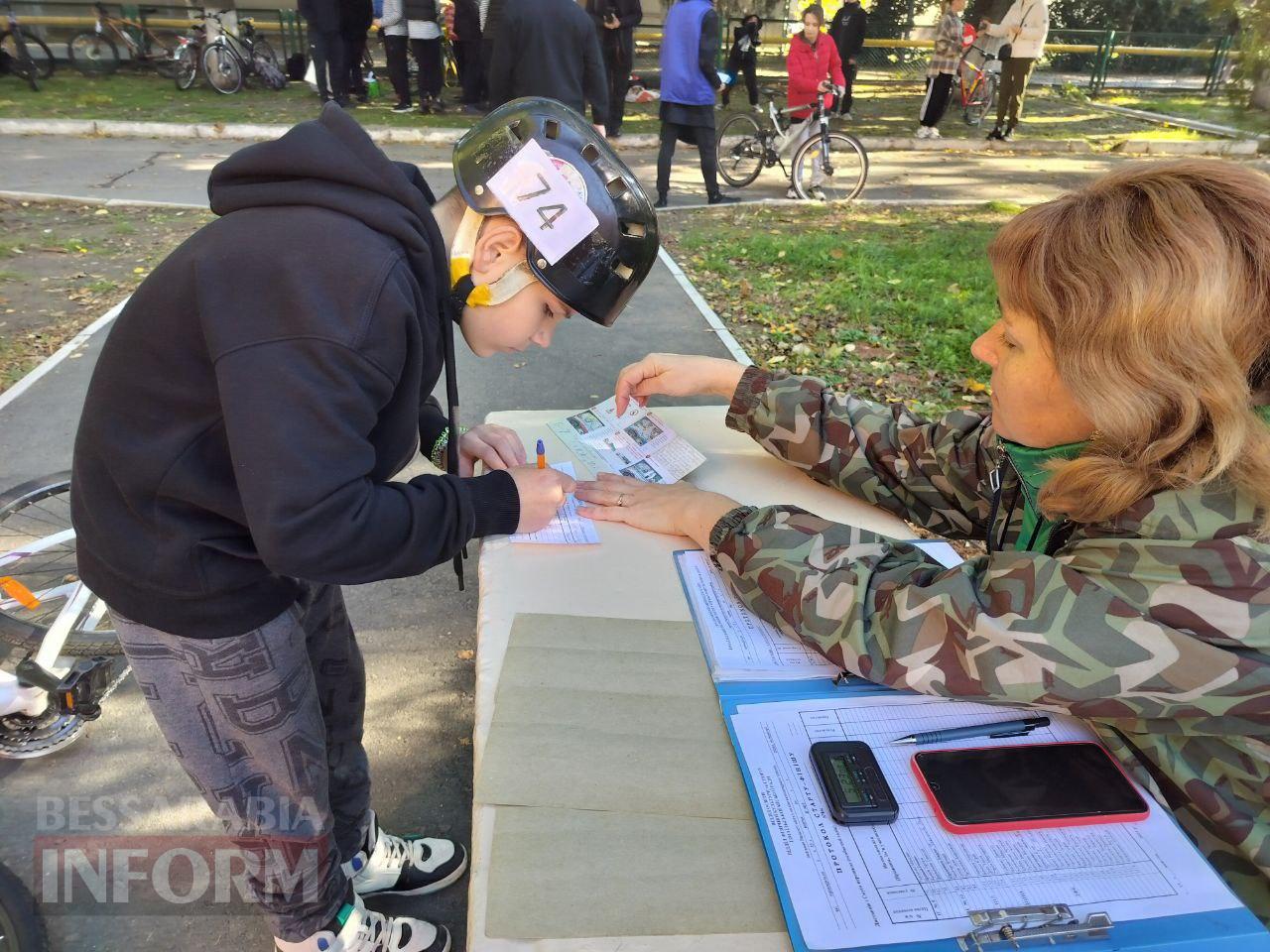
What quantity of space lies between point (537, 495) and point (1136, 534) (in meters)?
1.04

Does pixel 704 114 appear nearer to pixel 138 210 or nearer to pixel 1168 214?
pixel 138 210

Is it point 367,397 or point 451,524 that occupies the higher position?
point 367,397

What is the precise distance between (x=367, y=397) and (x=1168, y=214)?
3.91ft

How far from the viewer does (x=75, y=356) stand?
4.86 meters

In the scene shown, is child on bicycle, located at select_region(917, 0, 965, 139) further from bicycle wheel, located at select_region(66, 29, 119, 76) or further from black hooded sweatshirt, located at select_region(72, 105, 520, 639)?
bicycle wheel, located at select_region(66, 29, 119, 76)

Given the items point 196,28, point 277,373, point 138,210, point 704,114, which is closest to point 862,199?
point 704,114

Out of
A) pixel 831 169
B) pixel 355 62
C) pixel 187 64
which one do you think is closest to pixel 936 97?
pixel 831 169

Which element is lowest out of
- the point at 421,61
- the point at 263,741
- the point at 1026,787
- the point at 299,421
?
the point at 263,741

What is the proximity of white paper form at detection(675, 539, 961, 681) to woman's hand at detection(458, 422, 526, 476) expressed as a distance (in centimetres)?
52

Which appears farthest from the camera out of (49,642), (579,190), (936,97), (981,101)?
(981,101)

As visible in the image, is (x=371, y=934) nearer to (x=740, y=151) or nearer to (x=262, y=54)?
(x=740, y=151)

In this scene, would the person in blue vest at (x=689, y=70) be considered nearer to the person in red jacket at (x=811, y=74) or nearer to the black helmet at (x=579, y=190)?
the person in red jacket at (x=811, y=74)

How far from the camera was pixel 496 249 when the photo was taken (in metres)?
1.52

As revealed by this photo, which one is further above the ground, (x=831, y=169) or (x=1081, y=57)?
(x=1081, y=57)
